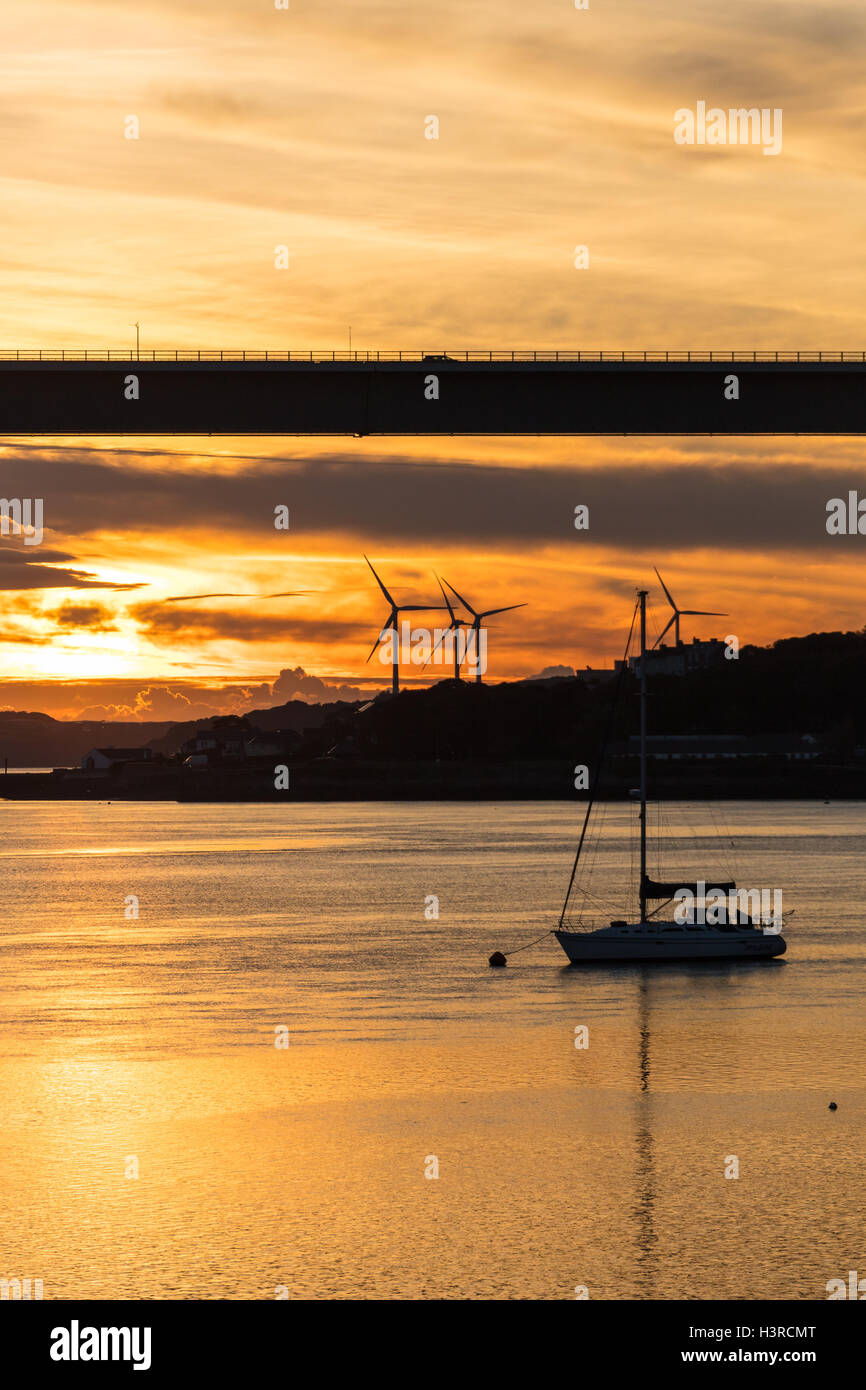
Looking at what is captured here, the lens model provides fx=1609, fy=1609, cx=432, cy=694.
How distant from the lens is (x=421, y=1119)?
38750 mm

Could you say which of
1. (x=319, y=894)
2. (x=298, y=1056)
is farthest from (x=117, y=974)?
(x=319, y=894)

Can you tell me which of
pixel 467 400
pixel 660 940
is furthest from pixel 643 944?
pixel 467 400

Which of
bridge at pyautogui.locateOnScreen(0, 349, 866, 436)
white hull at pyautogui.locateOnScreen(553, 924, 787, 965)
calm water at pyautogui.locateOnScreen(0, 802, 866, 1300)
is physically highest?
bridge at pyautogui.locateOnScreen(0, 349, 866, 436)

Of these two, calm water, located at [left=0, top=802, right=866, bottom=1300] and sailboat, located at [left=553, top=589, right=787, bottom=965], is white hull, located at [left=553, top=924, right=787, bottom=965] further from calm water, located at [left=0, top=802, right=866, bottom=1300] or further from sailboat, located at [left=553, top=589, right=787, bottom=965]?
calm water, located at [left=0, top=802, right=866, bottom=1300]

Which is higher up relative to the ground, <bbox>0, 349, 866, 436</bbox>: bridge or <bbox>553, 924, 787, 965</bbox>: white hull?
<bbox>0, 349, 866, 436</bbox>: bridge

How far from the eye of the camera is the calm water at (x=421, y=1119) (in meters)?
28.7

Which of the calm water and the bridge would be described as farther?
the bridge

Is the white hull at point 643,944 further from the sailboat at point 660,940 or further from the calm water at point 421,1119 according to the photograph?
the calm water at point 421,1119

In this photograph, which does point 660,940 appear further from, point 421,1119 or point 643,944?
point 421,1119

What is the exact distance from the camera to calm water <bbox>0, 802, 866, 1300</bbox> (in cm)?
2872

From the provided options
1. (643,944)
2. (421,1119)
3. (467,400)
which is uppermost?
(467,400)

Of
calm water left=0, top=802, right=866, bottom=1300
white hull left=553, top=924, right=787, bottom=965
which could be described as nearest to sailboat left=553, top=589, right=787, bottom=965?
white hull left=553, top=924, right=787, bottom=965
